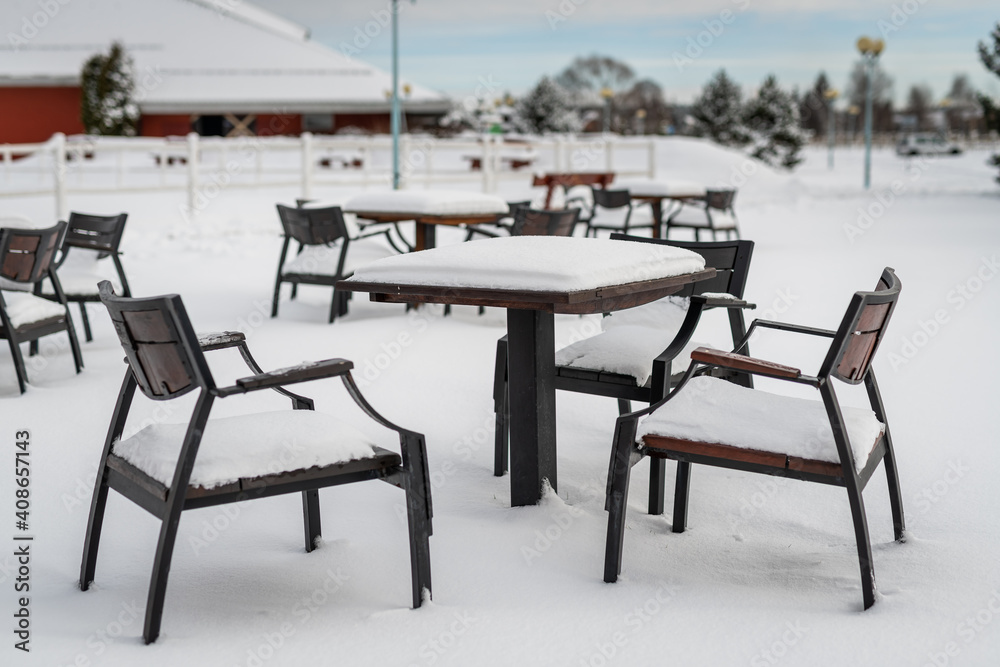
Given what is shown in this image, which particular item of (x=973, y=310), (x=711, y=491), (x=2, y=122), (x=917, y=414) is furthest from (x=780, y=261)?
(x=2, y=122)

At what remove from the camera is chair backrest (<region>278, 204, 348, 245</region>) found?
6652 millimetres

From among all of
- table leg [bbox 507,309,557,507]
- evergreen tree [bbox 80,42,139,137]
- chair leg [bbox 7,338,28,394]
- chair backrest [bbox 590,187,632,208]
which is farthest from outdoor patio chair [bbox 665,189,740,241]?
evergreen tree [bbox 80,42,139,137]

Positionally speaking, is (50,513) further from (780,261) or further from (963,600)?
(780,261)

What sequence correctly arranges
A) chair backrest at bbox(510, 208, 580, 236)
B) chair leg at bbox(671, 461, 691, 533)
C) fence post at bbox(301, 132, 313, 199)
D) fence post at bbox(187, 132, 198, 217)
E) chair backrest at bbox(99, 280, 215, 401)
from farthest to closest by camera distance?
fence post at bbox(187, 132, 198, 217)
fence post at bbox(301, 132, 313, 199)
chair backrest at bbox(510, 208, 580, 236)
chair leg at bbox(671, 461, 691, 533)
chair backrest at bbox(99, 280, 215, 401)

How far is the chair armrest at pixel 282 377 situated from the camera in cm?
227

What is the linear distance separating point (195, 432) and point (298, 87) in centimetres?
3187

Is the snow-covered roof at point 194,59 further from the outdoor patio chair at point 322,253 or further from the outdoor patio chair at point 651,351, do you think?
the outdoor patio chair at point 651,351

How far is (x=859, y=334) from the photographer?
8.32 feet

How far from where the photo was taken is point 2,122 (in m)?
30.5

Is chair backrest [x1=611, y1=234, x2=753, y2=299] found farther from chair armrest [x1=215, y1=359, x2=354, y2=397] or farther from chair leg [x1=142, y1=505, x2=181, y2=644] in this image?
chair leg [x1=142, y1=505, x2=181, y2=644]

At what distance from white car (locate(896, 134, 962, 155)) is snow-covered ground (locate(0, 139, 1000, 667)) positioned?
144 feet

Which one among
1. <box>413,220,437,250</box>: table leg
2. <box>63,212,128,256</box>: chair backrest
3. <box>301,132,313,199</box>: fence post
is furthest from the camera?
<box>301,132,313,199</box>: fence post

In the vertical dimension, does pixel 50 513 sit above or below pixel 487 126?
below

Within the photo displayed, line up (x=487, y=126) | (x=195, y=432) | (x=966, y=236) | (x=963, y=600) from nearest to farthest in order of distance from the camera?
(x=195, y=432), (x=963, y=600), (x=966, y=236), (x=487, y=126)
